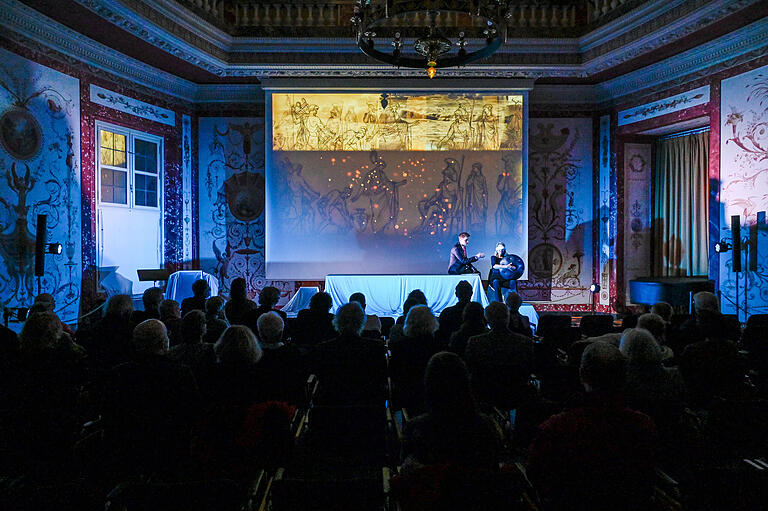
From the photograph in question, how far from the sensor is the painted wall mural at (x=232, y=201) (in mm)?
10312

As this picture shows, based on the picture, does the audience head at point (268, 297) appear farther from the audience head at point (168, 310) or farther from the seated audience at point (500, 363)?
the seated audience at point (500, 363)

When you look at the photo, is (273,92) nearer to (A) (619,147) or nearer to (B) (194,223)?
(B) (194,223)

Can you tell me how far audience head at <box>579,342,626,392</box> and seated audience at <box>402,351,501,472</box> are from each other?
1.43ft

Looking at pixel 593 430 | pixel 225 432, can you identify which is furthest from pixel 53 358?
pixel 593 430

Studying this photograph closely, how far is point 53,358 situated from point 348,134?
25.3 feet

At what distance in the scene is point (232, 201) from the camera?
1037cm

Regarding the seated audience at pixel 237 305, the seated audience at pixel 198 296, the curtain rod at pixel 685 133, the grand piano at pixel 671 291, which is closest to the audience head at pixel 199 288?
the seated audience at pixel 198 296

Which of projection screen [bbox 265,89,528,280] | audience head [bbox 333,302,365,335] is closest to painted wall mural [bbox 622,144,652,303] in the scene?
projection screen [bbox 265,89,528,280]

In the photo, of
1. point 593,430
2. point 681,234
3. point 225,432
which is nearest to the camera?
point 593,430

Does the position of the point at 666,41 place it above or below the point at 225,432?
above

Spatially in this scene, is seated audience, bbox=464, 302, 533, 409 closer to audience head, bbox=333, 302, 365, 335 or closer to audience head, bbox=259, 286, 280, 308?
audience head, bbox=333, 302, 365, 335

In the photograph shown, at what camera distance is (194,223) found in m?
10.2

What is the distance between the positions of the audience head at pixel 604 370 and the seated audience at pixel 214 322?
9.92 ft

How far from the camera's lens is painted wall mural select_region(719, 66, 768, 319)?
23.4ft
